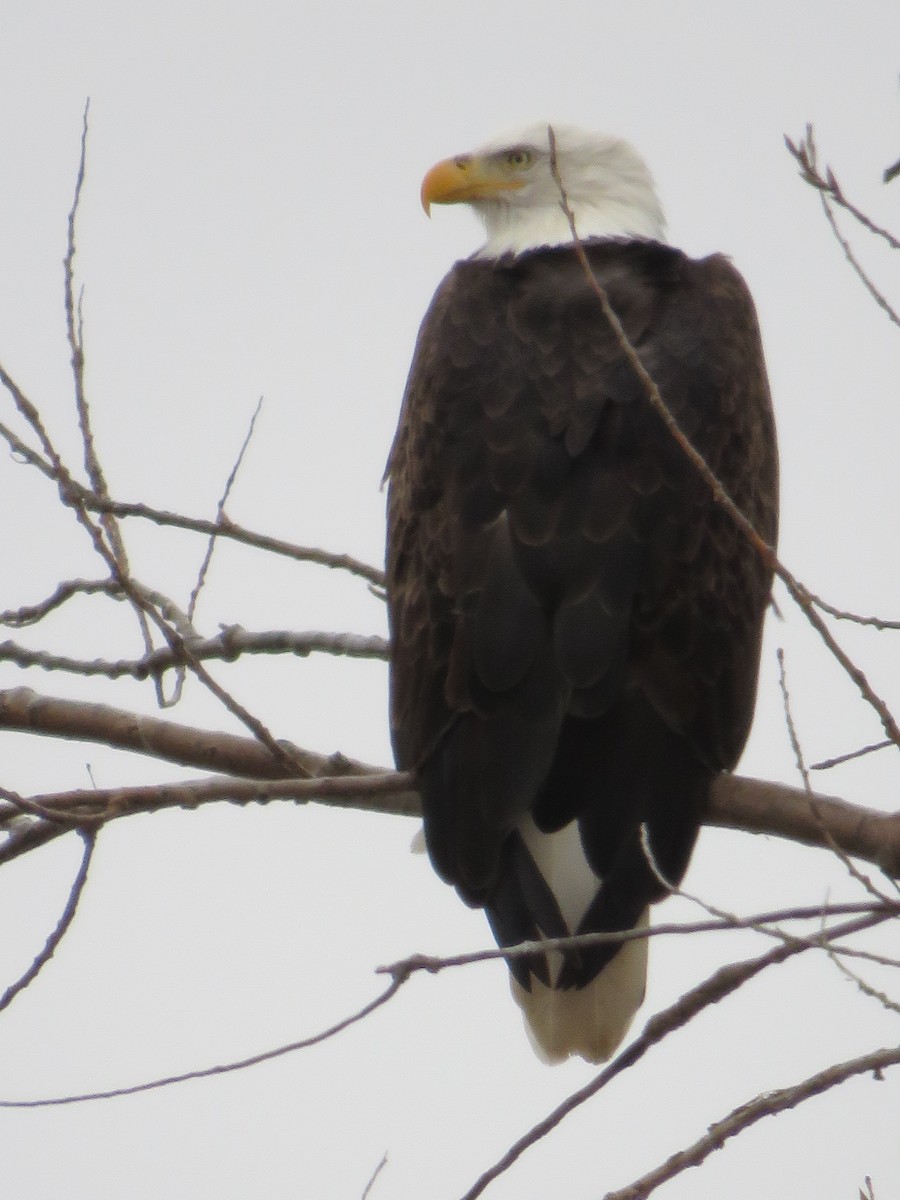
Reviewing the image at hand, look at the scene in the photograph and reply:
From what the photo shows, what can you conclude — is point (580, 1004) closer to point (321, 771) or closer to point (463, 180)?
point (321, 771)

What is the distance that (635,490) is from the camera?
3428 millimetres

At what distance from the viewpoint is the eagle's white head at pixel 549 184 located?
4.71 m

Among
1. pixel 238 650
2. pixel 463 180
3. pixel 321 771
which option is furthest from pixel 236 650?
pixel 463 180

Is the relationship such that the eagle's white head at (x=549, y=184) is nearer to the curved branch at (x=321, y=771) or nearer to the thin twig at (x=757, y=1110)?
the curved branch at (x=321, y=771)

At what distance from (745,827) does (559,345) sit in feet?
3.56

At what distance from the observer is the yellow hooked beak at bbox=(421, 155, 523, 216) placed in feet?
15.9

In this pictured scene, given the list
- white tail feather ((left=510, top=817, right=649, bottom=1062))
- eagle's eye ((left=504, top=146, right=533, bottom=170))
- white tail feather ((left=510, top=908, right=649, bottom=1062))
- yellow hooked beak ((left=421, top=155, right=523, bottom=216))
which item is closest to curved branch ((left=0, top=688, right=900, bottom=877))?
white tail feather ((left=510, top=817, right=649, bottom=1062))

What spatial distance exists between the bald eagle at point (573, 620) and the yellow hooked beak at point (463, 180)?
3.75ft

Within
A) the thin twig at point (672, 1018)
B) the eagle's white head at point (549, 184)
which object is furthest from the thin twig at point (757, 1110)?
the eagle's white head at point (549, 184)

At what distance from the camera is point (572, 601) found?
131 inches

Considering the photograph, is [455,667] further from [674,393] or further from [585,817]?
[674,393]

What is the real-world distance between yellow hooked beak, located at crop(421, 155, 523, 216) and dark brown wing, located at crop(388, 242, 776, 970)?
1.23m

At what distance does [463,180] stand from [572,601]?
1.97m

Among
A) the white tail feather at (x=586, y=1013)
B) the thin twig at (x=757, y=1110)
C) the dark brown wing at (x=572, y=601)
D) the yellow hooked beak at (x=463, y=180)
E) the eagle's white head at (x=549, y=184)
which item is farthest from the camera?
the yellow hooked beak at (x=463, y=180)
